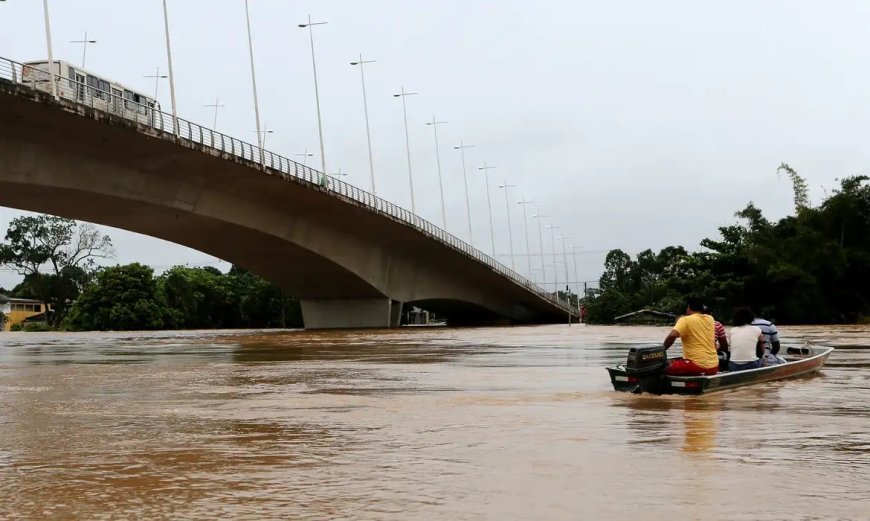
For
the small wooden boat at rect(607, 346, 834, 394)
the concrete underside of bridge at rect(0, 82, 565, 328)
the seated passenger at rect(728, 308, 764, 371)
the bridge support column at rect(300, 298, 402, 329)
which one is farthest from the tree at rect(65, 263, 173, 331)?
the small wooden boat at rect(607, 346, 834, 394)

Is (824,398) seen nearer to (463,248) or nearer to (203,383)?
(203,383)

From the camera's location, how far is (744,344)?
14.2 meters

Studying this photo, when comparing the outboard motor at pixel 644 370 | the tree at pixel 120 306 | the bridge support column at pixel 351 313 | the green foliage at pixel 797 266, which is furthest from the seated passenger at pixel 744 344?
the tree at pixel 120 306

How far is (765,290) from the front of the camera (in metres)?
56.5

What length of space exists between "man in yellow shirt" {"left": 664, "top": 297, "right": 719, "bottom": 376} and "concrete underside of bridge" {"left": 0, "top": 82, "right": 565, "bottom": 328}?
2451 centimetres

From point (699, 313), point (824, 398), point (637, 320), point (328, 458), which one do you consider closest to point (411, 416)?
point (328, 458)

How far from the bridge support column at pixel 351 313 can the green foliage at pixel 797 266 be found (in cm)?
1775

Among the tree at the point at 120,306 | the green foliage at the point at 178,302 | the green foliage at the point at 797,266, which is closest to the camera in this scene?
the green foliage at the point at 797,266

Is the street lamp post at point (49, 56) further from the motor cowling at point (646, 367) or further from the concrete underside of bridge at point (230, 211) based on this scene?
the motor cowling at point (646, 367)

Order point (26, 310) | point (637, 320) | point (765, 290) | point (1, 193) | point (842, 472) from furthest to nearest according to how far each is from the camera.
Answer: point (26, 310) < point (637, 320) < point (765, 290) < point (1, 193) < point (842, 472)

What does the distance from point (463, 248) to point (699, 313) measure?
159 feet

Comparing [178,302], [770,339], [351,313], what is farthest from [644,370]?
[178,302]

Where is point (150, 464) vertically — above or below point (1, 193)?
below

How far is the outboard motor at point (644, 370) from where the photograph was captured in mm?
12609
